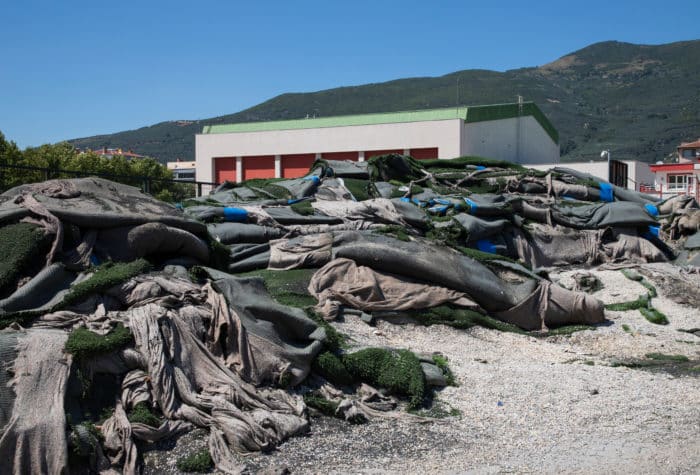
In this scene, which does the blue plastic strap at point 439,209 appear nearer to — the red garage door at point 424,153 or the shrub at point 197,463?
the shrub at point 197,463

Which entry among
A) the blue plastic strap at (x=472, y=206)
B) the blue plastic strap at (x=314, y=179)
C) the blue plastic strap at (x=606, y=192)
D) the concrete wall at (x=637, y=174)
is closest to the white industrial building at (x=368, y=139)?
the concrete wall at (x=637, y=174)

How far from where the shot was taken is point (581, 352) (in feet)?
28.5

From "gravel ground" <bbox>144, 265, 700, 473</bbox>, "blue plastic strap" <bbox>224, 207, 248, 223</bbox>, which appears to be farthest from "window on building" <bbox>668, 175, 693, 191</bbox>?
"blue plastic strap" <bbox>224, 207, 248, 223</bbox>

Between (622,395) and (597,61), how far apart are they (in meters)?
191

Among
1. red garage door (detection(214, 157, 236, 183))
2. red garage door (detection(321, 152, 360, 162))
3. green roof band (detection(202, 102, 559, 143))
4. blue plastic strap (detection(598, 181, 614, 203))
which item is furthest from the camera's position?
red garage door (detection(214, 157, 236, 183))

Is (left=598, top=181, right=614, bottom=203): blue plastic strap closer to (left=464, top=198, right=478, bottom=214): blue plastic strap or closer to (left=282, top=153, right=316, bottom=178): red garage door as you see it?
(left=464, top=198, right=478, bottom=214): blue plastic strap

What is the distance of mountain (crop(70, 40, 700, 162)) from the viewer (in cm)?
10481

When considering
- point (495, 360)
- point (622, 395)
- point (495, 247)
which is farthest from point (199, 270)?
point (495, 247)

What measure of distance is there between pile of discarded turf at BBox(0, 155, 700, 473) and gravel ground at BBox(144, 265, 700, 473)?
0.23 metres

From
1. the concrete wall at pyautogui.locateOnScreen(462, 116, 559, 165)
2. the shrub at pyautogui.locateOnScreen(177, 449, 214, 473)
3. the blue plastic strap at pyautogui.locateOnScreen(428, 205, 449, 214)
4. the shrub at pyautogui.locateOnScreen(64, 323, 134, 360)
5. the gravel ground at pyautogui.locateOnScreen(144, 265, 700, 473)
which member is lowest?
the gravel ground at pyautogui.locateOnScreen(144, 265, 700, 473)

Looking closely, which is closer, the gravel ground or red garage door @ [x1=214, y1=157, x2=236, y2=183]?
the gravel ground

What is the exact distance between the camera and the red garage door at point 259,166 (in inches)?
1273

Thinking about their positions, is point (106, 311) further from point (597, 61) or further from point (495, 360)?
point (597, 61)

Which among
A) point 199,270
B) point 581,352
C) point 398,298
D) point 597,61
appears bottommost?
point 581,352
